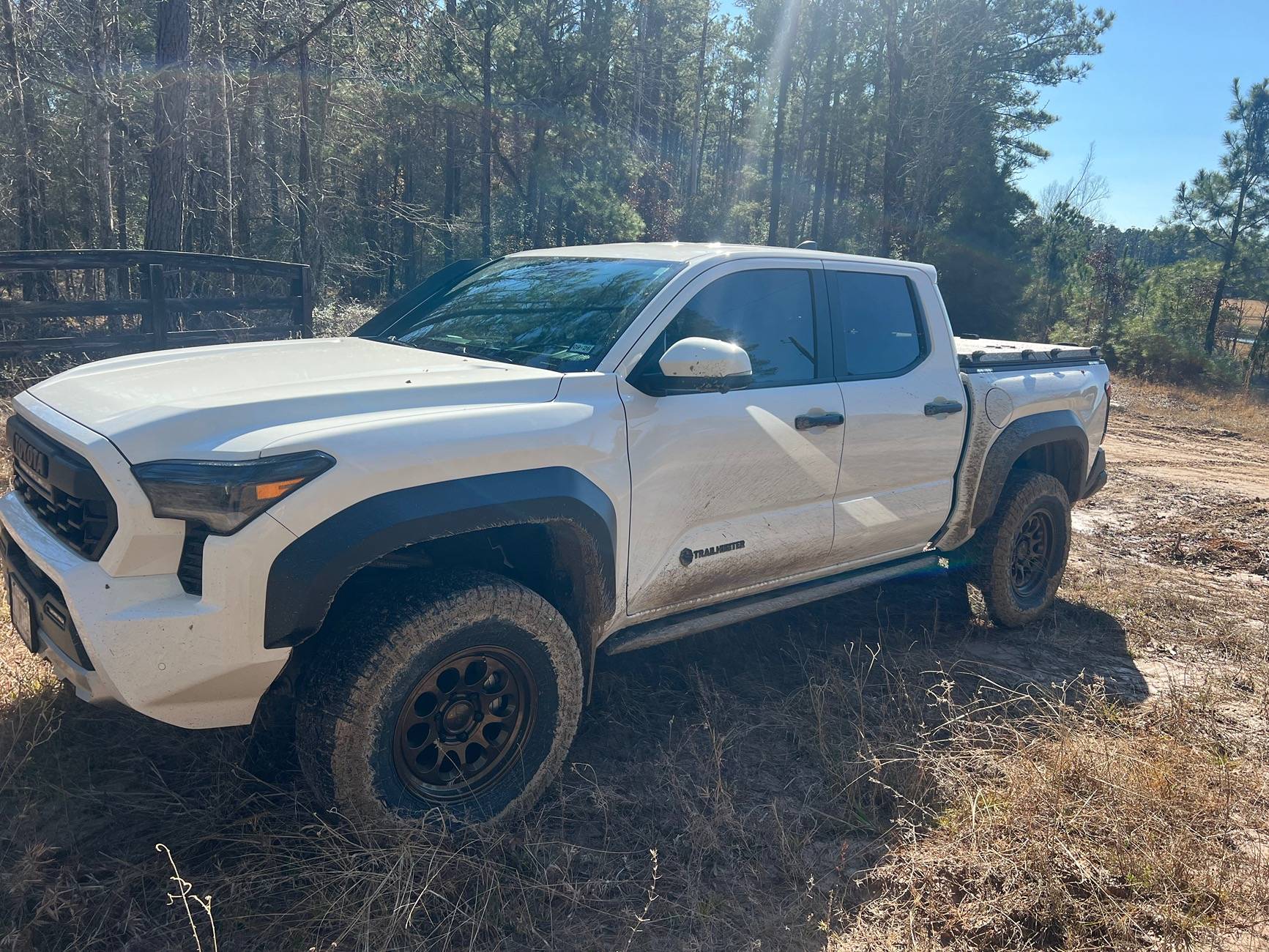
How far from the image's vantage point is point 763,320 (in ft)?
12.6

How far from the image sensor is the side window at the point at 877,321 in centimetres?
417

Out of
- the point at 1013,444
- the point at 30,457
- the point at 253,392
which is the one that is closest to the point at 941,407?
the point at 1013,444

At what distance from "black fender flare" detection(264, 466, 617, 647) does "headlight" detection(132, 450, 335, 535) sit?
0.48 ft

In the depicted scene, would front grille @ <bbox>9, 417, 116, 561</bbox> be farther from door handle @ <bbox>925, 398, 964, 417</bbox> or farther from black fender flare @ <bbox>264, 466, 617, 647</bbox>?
door handle @ <bbox>925, 398, 964, 417</bbox>

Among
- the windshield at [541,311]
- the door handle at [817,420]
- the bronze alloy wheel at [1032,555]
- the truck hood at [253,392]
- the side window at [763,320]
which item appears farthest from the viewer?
the bronze alloy wheel at [1032,555]

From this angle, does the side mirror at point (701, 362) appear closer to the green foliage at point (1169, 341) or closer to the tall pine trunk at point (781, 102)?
the green foliage at point (1169, 341)

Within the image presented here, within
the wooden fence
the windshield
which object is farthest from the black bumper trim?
the wooden fence

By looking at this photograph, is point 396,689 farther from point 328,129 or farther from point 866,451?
point 328,129

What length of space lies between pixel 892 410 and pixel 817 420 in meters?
0.55

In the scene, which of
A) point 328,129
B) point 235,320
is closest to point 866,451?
point 235,320

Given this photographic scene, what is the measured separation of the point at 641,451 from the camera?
318 centimetres

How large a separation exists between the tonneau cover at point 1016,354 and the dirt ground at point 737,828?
1.58m

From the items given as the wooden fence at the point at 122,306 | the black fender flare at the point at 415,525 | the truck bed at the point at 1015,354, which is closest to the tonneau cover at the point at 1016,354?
the truck bed at the point at 1015,354

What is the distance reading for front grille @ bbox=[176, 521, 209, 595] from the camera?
2.41m
